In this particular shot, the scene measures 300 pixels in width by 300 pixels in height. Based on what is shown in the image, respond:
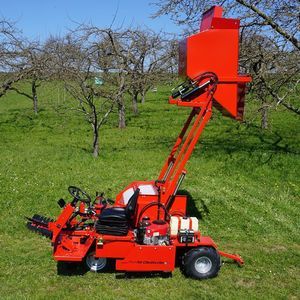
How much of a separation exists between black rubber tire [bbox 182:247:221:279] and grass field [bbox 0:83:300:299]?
0.13 meters

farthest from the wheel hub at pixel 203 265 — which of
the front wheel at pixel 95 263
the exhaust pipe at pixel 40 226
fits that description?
the exhaust pipe at pixel 40 226

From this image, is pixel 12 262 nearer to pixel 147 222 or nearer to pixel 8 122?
pixel 147 222

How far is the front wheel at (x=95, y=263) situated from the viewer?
6.81 m

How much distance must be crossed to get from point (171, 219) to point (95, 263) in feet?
4.29

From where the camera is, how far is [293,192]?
11.4m

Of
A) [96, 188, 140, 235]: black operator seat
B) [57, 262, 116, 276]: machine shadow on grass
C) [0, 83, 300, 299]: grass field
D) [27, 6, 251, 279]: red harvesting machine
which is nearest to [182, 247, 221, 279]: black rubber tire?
[27, 6, 251, 279]: red harvesting machine

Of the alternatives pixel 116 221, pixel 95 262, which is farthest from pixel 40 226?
pixel 116 221

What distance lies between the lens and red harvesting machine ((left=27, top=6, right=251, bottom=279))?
21.0ft

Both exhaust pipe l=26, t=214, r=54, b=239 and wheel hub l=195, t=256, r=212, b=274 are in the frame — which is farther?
exhaust pipe l=26, t=214, r=54, b=239

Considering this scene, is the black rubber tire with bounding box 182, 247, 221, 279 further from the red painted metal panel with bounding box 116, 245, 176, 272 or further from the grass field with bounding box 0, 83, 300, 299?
the red painted metal panel with bounding box 116, 245, 176, 272

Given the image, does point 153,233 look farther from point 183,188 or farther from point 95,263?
point 183,188

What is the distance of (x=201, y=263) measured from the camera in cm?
660

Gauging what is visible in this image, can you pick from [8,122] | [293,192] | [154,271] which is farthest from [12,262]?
[8,122]

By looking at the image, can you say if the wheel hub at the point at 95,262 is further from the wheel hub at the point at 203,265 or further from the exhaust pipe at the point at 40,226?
the wheel hub at the point at 203,265
